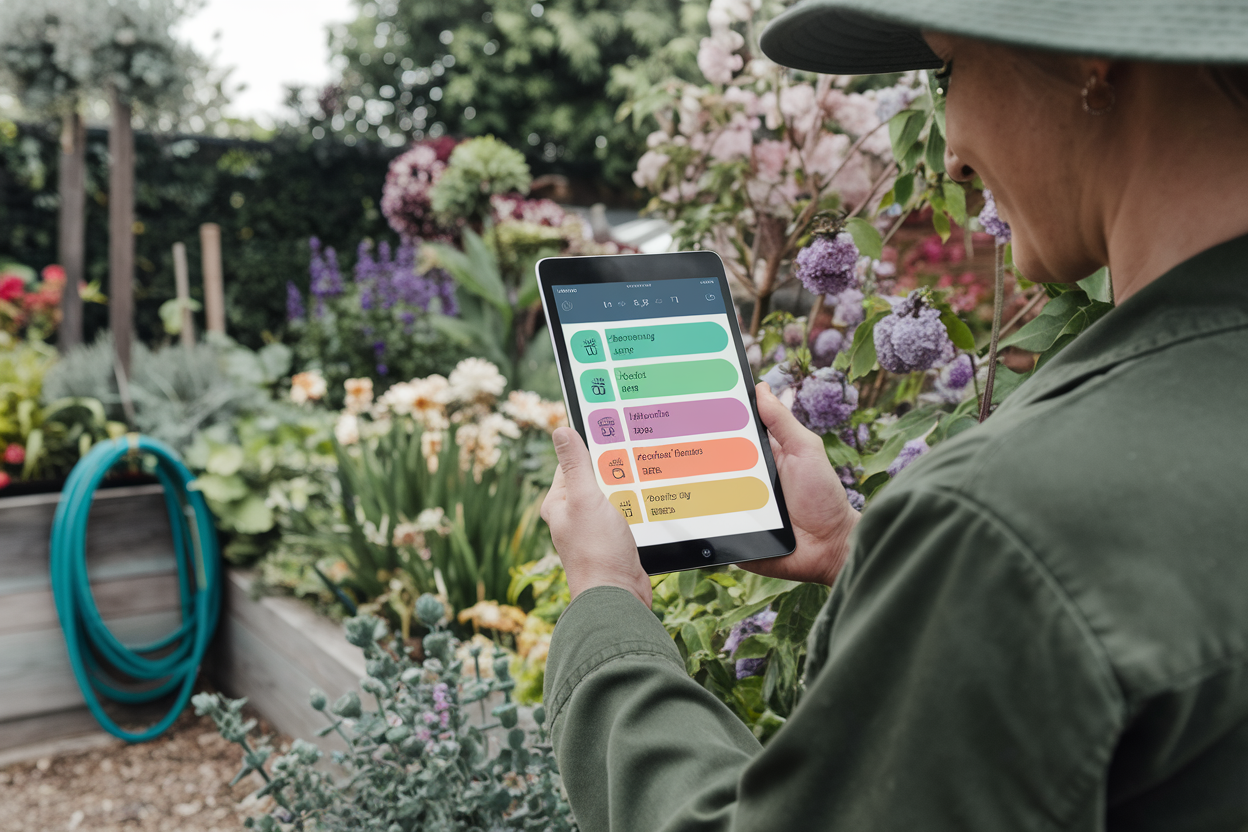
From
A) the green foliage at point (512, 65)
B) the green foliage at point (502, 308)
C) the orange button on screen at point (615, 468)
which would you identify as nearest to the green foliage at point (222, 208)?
the green foliage at point (502, 308)

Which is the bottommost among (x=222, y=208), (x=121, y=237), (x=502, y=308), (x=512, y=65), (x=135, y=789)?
(x=135, y=789)

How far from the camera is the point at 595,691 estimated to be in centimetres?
65

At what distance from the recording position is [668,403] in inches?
41.5

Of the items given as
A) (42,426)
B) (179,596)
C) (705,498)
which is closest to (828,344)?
(705,498)

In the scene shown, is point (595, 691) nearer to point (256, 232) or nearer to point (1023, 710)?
point (1023, 710)

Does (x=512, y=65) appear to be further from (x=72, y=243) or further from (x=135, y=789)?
(x=135, y=789)

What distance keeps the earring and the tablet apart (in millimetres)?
604

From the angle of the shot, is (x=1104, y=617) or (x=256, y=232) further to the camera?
(x=256, y=232)

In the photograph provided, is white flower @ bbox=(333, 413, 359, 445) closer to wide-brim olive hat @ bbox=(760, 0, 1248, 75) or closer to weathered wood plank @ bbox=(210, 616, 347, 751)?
weathered wood plank @ bbox=(210, 616, 347, 751)

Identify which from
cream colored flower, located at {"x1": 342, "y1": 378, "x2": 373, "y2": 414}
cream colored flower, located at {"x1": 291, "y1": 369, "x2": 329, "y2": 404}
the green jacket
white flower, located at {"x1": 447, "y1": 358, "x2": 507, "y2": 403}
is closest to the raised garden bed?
cream colored flower, located at {"x1": 291, "y1": 369, "x2": 329, "y2": 404}

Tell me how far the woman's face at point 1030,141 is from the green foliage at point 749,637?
0.62 m

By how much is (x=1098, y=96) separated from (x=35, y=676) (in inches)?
140

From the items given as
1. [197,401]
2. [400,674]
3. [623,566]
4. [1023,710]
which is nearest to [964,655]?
[1023,710]

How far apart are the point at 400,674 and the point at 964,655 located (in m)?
1.14
